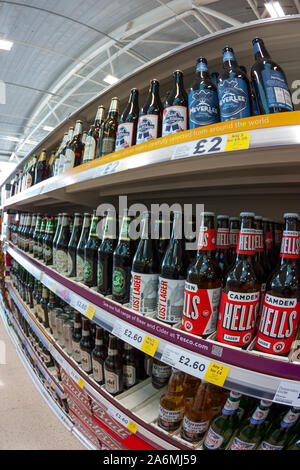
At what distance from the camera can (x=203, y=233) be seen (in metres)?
0.82

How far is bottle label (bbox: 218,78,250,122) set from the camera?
0.77 meters

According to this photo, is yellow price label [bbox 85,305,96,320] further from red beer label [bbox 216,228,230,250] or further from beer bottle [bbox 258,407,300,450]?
beer bottle [bbox 258,407,300,450]

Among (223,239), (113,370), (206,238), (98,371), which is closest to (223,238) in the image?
(223,239)

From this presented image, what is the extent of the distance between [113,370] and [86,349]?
295 mm

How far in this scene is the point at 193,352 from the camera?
2.47ft

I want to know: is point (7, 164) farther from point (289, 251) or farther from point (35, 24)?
point (289, 251)

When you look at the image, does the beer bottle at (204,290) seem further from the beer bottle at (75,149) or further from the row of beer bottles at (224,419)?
the beer bottle at (75,149)

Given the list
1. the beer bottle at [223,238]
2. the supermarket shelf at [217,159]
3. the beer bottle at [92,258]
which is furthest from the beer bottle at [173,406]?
the supermarket shelf at [217,159]

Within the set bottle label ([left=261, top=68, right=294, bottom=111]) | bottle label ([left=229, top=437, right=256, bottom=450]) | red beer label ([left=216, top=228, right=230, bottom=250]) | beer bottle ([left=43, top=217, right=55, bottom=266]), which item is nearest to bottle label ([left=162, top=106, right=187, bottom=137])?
bottle label ([left=261, top=68, right=294, bottom=111])

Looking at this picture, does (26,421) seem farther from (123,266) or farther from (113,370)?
(123,266)

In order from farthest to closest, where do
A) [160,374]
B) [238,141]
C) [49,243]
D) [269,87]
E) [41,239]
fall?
[41,239] → [49,243] → [160,374] → [269,87] → [238,141]

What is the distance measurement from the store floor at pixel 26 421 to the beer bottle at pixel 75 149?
1.73 meters

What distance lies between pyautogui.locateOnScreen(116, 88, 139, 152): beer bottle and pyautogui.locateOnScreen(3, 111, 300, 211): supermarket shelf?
0.14m
